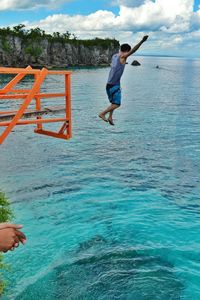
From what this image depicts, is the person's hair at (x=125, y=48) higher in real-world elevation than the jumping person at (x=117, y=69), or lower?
higher

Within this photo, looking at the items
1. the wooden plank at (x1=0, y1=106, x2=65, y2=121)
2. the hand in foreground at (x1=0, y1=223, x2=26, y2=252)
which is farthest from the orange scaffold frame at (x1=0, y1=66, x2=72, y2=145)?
the hand in foreground at (x1=0, y1=223, x2=26, y2=252)

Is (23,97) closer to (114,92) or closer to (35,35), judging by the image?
(114,92)

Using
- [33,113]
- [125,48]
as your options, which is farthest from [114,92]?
[33,113]

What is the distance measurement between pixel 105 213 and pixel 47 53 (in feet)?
514

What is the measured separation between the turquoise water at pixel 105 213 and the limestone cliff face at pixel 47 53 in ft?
384

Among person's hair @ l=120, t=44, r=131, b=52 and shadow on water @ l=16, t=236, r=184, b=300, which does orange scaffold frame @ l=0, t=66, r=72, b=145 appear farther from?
shadow on water @ l=16, t=236, r=184, b=300

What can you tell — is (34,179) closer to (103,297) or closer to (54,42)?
(103,297)

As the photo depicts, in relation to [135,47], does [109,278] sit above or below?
below

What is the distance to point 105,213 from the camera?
21219 millimetres

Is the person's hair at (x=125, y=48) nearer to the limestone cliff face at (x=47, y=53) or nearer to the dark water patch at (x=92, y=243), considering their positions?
the dark water patch at (x=92, y=243)

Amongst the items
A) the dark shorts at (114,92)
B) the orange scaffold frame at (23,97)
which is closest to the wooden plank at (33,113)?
the orange scaffold frame at (23,97)

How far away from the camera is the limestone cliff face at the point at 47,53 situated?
5910 inches

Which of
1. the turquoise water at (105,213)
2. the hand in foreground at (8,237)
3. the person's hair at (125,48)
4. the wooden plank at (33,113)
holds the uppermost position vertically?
the person's hair at (125,48)

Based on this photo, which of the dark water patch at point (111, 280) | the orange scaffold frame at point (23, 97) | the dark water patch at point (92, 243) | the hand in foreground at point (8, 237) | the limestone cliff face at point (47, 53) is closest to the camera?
the hand in foreground at point (8, 237)
